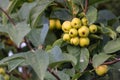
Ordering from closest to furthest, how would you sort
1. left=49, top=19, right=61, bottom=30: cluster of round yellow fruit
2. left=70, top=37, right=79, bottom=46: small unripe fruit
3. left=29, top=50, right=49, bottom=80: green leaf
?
left=29, top=50, right=49, bottom=80: green leaf, left=70, top=37, right=79, bottom=46: small unripe fruit, left=49, top=19, right=61, bottom=30: cluster of round yellow fruit

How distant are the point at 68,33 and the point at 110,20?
0.23 m

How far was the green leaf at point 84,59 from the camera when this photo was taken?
884mm

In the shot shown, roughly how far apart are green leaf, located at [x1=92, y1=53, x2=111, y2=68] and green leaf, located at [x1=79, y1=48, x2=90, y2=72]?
0.02 meters

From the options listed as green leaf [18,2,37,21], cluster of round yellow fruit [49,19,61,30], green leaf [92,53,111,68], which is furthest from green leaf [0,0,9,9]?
green leaf [92,53,111,68]

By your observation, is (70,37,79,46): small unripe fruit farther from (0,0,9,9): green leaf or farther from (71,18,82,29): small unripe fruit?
(0,0,9,9): green leaf

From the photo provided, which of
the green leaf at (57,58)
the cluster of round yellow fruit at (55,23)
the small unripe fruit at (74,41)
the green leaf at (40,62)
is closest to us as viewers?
the green leaf at (40,62)

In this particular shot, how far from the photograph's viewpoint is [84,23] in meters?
0.93

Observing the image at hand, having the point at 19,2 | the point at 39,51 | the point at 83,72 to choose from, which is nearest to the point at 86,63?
the point at 83,72

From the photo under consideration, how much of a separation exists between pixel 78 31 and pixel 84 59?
0.07 m

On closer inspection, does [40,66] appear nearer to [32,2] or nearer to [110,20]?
[32,2]

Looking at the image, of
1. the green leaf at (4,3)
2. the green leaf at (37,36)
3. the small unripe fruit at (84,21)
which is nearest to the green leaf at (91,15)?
the small unripe fruit at (84,21)

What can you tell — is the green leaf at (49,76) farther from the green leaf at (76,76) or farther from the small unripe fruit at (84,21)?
the small unripe fruit at (84,21)

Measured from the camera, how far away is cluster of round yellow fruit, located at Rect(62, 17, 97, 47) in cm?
91

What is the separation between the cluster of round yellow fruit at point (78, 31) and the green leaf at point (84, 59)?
0.05 feet
